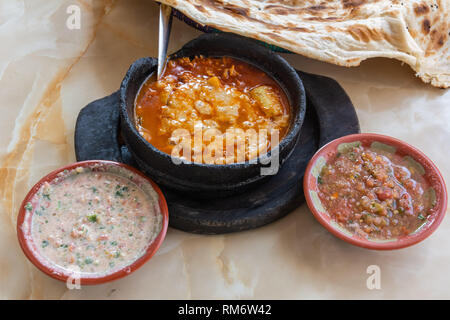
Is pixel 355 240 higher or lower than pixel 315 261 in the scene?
higher

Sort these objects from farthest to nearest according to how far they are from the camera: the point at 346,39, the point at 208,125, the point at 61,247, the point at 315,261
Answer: the point at 346,39
the point at 208,125
the point at 315,261
the point at 61,247

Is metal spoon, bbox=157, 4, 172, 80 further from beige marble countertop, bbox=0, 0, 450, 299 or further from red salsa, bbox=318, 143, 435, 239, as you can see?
red salsa, bbox=318, 143, 435, 239

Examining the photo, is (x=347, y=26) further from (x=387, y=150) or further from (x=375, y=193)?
(x=375, y=193)

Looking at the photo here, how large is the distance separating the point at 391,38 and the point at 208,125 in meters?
1.28

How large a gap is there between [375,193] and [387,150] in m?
0.34

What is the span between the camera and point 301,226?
2457 mm

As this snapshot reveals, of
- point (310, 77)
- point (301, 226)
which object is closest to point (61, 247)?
point (301, 226)

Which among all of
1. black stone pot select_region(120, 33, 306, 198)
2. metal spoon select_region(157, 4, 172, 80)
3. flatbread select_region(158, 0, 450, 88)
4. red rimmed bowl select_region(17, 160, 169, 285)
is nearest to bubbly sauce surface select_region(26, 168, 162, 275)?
red rimmed bowl select_region(17, 160, 169, 285)

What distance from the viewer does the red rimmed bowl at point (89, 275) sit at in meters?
2.00

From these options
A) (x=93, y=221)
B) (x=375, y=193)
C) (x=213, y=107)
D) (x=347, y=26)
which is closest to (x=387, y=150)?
(x=375, y=193)

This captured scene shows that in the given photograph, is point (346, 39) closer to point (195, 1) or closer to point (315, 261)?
point (195, 1)

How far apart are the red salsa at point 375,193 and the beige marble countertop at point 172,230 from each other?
0.58ft

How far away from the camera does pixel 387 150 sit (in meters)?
2.56

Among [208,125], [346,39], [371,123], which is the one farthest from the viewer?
[371,123]
